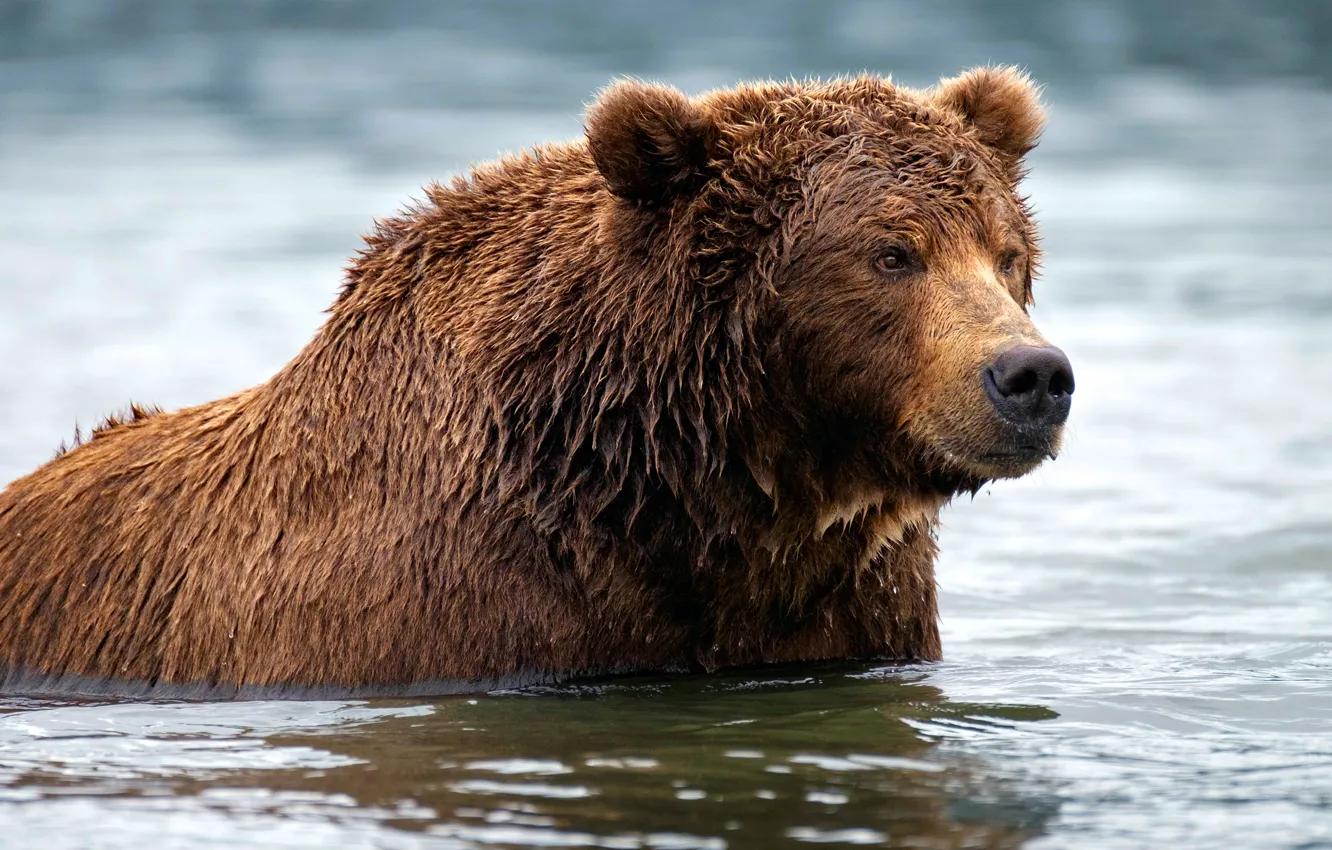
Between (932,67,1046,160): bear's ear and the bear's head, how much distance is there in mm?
376

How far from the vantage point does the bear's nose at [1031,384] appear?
6.54 metres

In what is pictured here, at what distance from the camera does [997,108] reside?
7562mm

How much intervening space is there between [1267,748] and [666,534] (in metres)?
2.19

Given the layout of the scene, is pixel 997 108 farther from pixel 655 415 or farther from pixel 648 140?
pixel 655 415

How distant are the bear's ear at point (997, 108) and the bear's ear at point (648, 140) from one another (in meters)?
1.08

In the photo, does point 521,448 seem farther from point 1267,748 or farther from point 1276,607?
point 1276,607

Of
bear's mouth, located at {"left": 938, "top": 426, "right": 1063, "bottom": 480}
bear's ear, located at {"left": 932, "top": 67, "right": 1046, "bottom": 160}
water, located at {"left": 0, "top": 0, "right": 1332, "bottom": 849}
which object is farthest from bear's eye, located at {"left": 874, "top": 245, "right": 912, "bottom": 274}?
water, located at {"left": 0, "top": 0, "right": 1332, "bottom": 849}

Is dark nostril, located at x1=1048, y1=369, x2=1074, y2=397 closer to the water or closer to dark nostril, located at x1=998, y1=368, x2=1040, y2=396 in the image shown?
dark nostril, located at x1=998, y1=368, x2=1040, y2=396

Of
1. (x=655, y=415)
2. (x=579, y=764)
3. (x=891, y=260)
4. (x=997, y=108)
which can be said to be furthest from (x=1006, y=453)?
(x=579, y=764)

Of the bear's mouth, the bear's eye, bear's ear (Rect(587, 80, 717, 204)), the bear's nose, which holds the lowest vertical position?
the bear's mouth

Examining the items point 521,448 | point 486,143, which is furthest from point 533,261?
point 486,143

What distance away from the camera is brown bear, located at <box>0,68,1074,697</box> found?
6.91 meters

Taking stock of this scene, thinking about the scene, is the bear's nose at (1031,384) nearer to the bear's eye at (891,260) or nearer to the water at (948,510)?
the bear's eye at (891,260)

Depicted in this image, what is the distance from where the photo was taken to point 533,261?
24.3 feet
